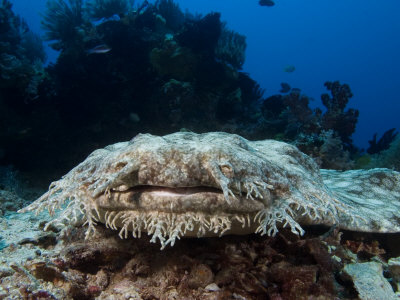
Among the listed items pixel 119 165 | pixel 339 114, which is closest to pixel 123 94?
pixel 119 165

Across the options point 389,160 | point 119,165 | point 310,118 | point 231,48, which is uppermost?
point 231,48

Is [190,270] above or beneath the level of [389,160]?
beneath

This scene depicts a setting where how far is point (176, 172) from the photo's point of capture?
75.3 inches

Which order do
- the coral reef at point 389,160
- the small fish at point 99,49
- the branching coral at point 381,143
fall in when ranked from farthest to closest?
the branching coral at point 381,143
the small fish at point 99,49
the coral reef at point 389,160

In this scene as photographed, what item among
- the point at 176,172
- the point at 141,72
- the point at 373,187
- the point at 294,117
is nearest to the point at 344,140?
the point at 294,117

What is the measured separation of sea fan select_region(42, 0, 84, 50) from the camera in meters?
10.4

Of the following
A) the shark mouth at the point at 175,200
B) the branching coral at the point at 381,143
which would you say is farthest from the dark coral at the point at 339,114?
the shark mouth at the point at 175,200

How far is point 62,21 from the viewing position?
430 inches

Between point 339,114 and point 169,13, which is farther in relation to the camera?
point 169,13

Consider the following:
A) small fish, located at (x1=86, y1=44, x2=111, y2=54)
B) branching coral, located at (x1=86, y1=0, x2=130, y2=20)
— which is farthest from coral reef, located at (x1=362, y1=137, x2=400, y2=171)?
branching coral, located at (x1=86, y1=0, x2=130, y2=20)

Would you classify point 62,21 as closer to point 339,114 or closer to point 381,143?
point 339,114

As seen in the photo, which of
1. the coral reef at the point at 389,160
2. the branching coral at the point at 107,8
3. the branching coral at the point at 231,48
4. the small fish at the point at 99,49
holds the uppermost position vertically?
the branching coral at the point at 107,8

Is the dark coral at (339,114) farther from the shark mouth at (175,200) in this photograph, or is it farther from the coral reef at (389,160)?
the shark mouth at (175,200)

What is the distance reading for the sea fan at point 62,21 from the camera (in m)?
10.4
